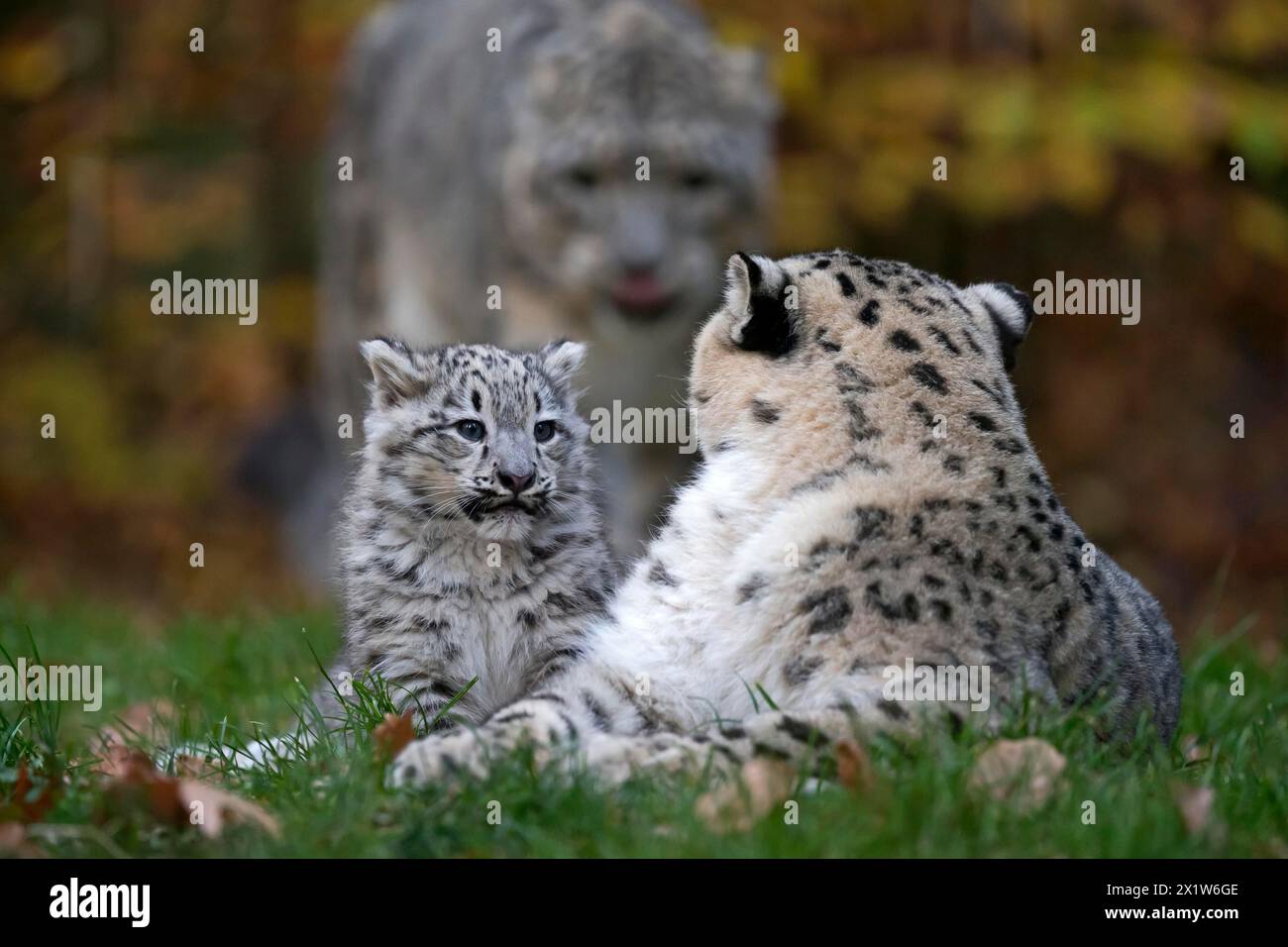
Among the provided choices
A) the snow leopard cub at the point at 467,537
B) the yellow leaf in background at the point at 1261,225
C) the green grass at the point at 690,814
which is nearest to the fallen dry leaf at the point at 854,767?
the green grass at the point at 690,814

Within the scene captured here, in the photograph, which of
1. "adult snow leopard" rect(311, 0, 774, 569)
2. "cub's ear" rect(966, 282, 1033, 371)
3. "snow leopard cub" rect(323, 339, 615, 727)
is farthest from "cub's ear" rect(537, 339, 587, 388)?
"adult snow leopard" rect(311, 0, 774, 569)

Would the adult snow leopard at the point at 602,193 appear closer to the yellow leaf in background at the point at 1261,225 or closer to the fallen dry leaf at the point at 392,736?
the yellow leaf in background at the point at 1261,225

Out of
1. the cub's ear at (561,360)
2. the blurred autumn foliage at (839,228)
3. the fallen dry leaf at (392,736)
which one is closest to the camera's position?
the fallen dry leaf at (392,736)

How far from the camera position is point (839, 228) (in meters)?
12.9

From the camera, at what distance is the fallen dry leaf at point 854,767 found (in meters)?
4.20

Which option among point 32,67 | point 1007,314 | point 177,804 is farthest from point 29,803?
point 32,67

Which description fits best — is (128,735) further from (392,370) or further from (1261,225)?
(1261,225)

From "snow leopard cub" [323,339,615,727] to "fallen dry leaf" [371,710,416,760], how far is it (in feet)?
1.76

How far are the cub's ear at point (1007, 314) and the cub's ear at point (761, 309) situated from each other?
2.27 feet

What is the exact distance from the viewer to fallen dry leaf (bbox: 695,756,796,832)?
406 cm

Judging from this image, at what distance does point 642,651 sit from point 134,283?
37.8 ft

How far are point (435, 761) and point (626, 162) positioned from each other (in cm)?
661

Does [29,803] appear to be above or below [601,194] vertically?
below
